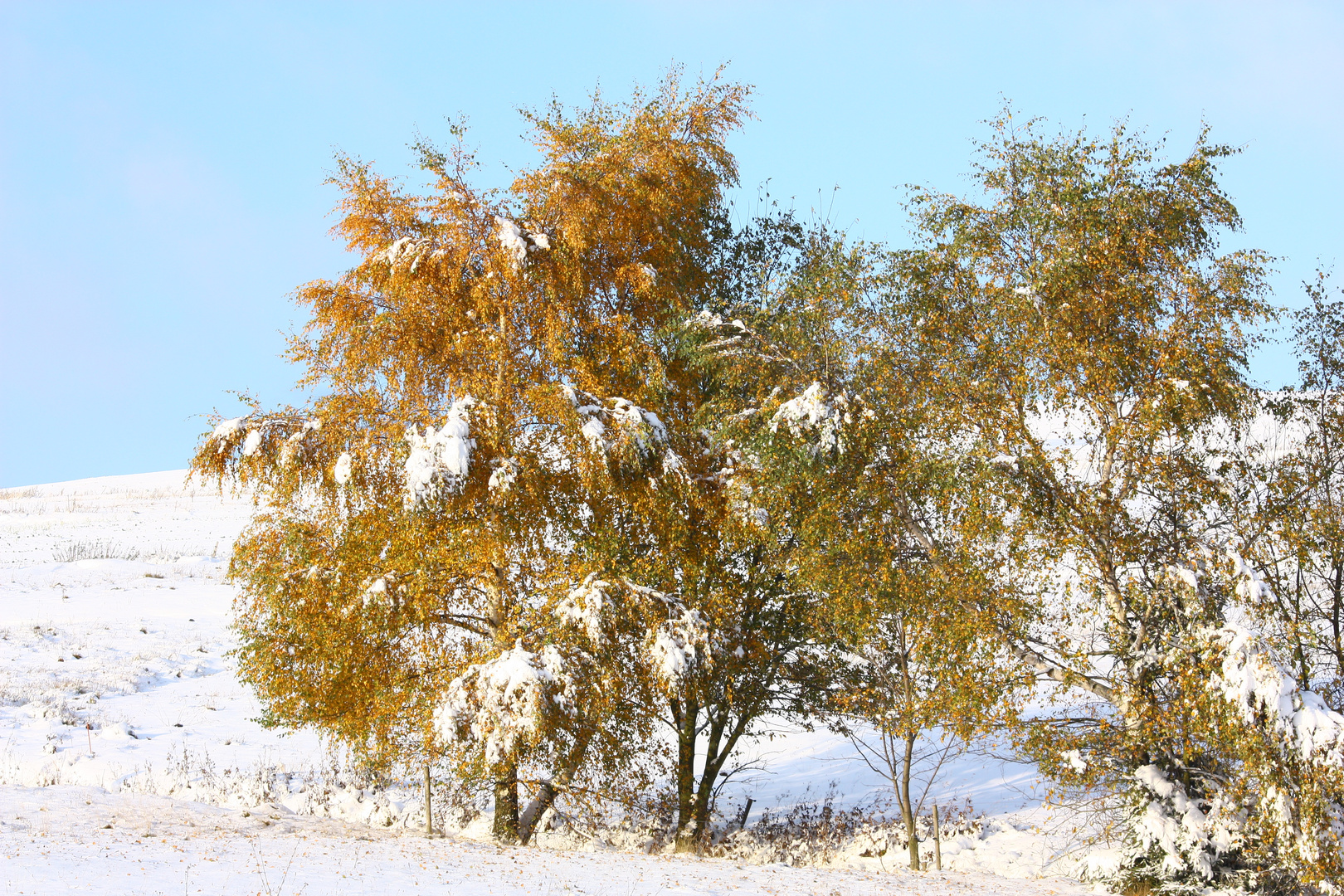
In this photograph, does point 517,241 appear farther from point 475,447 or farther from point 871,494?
point 871,494

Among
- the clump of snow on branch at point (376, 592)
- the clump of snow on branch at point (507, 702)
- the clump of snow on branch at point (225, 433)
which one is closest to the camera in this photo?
the clump of snow on branch at point (507, 702)

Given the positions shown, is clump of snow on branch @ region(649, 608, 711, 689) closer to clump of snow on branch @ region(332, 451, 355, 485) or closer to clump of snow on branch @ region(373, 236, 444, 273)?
clump of snow on branch @ region(332, 451, 355, 485)

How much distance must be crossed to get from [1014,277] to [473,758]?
413 inches

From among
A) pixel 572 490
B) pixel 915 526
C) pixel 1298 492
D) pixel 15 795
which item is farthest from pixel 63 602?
pixel 1298 492

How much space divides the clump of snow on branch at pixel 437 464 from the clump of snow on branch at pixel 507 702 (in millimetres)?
2516

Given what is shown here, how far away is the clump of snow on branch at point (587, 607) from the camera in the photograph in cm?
1294

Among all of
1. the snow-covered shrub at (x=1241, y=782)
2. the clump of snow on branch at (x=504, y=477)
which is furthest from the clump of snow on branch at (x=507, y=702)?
the snow-covered shrub at (x=1241, y=782)

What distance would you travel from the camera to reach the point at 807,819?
18.6 metres

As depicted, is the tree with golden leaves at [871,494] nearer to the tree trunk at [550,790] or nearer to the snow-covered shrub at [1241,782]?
the snow-covered shrub at [1241,782]

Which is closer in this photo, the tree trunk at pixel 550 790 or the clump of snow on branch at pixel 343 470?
the tree trunk at pixel 550 790

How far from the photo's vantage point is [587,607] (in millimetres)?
13062

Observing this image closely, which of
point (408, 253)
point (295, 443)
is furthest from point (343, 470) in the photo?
point (408, 253)

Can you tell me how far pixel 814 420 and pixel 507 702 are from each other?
5749 millimetres

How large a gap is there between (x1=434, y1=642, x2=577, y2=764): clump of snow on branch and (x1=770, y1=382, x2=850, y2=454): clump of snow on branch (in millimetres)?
4592
